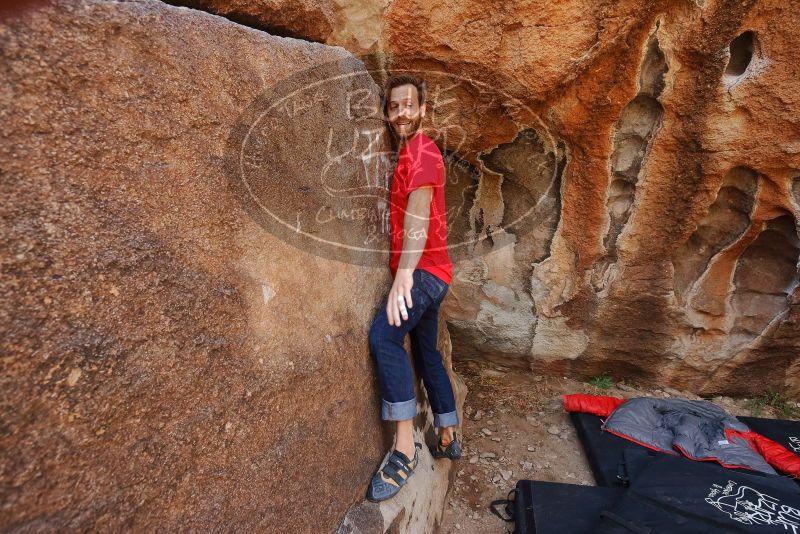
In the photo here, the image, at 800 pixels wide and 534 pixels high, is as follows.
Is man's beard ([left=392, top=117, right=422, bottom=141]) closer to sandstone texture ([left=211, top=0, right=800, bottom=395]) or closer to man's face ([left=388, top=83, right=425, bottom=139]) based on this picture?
man's face ([left=388, top=83, right=425, bottom=139])

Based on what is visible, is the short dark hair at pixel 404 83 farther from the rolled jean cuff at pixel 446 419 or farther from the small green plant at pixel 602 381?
the small green plant at pixel 602 381

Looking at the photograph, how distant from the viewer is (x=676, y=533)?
63.1 inches

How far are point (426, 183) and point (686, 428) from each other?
6.76 feet

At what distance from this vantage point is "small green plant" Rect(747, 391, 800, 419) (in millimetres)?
2734

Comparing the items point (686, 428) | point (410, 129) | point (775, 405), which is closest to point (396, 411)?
point (410, 129)

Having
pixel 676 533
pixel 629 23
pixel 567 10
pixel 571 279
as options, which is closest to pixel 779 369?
pixel 571 279

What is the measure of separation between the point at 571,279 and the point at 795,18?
4.88 ft

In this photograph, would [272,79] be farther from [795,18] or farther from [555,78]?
[795,18]

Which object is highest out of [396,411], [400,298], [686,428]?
[400,298]

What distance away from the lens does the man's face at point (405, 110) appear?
5.52 feet

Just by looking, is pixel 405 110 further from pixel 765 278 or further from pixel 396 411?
pixel 765 278

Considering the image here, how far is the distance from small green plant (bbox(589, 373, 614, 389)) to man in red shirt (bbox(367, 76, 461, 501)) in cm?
173

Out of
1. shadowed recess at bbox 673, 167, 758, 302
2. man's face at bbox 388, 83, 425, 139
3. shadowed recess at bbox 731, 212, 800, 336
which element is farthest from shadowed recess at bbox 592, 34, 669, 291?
man's face at bbox 388, 83, 425, 139

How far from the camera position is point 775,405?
2785 millimetres
